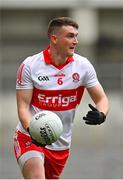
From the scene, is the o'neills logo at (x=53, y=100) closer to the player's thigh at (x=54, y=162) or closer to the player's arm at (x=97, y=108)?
the player's arm at (x=97, y=108)

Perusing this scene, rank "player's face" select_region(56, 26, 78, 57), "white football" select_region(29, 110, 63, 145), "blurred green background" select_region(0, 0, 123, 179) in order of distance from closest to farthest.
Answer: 1. "white football" select_region(29, 110, 63, 145)
2. "player's face" select_region(56, 26, 78, 57)
3. "blurred green background" select_region(0, 0, 123, 179)

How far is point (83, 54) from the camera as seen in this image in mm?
29156

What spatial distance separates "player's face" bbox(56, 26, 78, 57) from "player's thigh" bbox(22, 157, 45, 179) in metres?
1.18

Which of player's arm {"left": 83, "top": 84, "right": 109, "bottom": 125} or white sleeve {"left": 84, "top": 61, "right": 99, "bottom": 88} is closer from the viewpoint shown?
player's arm {"left": 83, "top": 84, "right": 109, "bottom": 125}

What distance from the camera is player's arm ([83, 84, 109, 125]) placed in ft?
30.8

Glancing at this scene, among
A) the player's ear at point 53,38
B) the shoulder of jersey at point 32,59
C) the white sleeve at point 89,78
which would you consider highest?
the player's ear at point 53,38

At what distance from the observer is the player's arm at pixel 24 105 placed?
953cm

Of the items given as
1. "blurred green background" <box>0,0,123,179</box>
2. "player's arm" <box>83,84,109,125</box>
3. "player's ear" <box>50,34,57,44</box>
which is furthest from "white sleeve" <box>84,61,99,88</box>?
"blurred green background" <box>0,0,123,179</box>

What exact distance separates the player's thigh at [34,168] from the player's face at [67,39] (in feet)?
3.88

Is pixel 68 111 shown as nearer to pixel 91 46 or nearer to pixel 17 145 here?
pixel 17 145

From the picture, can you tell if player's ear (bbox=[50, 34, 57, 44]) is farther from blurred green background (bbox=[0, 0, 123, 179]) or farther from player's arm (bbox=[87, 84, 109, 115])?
blurred green background (bbox=[0, 0, 123, 179])

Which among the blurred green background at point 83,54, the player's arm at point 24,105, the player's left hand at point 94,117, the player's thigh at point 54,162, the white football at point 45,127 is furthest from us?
the blurred green background at point 83,54

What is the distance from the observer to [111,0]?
107ft

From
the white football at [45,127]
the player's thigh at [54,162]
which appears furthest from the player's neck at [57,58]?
the player's thigh at [54,162]
